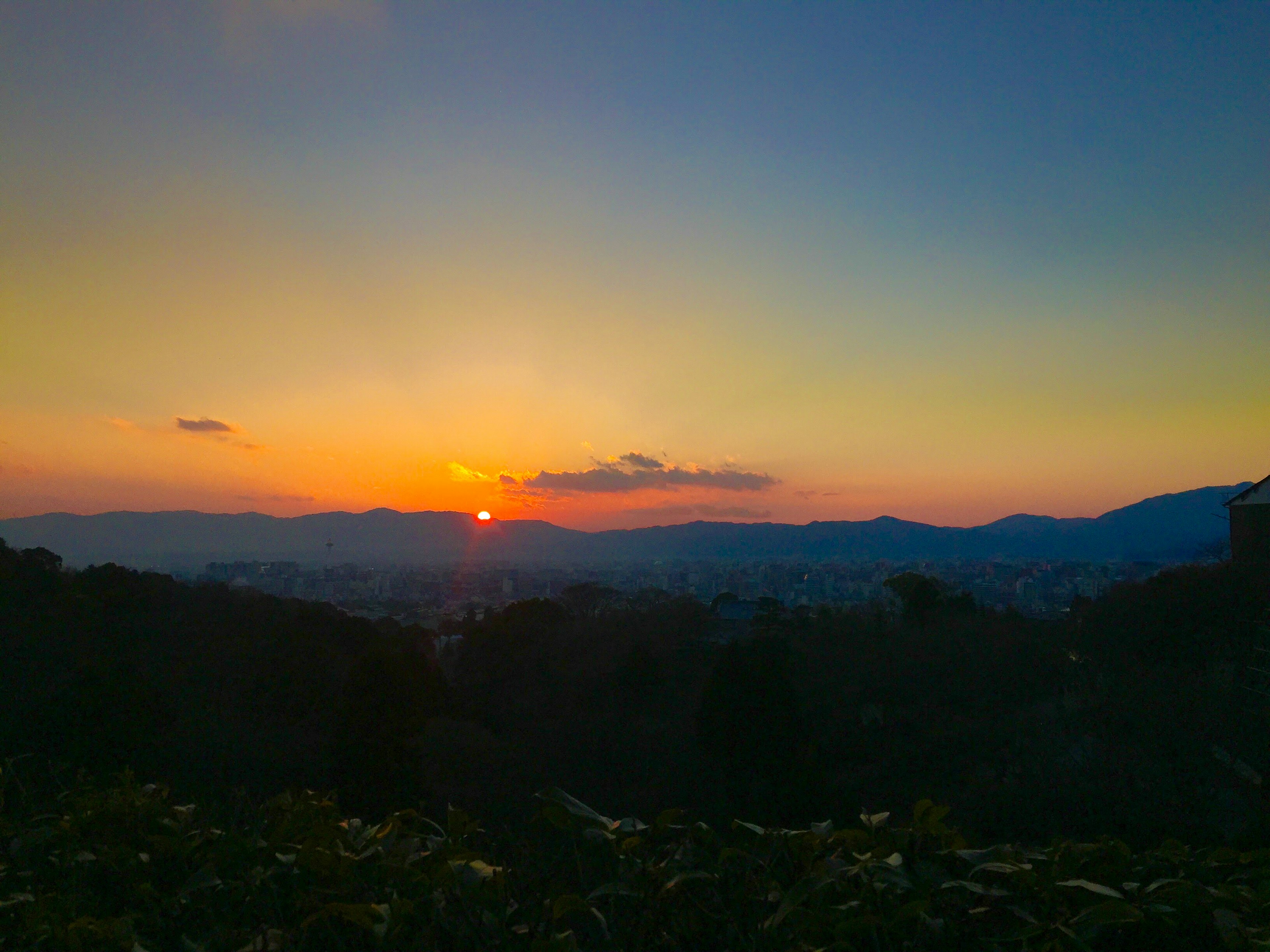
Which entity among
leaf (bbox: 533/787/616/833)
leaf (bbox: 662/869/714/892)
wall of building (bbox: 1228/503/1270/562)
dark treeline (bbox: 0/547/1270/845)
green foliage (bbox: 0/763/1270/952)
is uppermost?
wall of building (bbox: 1228/503/1270/562)

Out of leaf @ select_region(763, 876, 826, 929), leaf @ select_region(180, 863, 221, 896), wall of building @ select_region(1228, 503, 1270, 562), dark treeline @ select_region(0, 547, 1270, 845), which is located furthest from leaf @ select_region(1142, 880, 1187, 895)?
wall of building @ select_region(1228, 503, 1270, 562)

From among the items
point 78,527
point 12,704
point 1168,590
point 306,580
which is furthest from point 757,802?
point 78,527

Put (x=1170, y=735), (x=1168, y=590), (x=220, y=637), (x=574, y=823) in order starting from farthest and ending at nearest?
(x=220, y=637) → (x=1168, y=590) → (x=1170, y=735) → (x=574, y=823)

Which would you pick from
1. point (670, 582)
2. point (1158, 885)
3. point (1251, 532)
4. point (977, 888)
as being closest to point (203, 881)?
point (977, 888)

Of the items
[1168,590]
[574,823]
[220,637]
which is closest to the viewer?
[574,823]

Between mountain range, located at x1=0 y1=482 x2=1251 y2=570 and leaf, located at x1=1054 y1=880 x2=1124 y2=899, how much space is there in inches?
780

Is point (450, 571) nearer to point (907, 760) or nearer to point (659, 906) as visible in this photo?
point (907, 760)

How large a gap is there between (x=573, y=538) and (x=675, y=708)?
63.0 m

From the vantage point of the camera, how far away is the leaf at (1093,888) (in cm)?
145

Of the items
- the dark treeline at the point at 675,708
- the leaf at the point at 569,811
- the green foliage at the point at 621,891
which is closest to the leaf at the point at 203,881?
the green foliage at the point at 621,891

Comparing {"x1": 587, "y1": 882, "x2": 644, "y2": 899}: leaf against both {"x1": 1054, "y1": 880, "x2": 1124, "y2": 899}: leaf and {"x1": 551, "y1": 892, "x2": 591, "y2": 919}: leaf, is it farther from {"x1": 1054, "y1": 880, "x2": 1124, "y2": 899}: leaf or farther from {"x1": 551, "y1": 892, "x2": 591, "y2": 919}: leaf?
{"x1": 1054, "y1": 880, "x2": 1124, "y2": 899}: leaf

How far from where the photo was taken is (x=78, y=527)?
42938mm

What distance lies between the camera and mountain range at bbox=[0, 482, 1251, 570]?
42.7 meters

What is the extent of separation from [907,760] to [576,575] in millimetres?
45369
